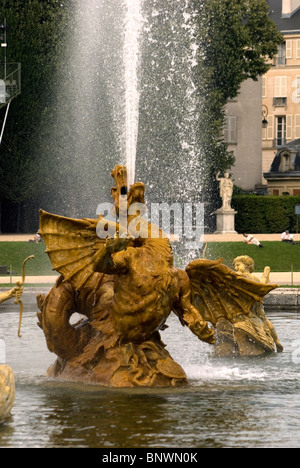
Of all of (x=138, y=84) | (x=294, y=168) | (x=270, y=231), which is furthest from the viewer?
(x=294, y=168)

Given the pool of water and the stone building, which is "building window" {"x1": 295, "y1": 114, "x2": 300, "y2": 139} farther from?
the pool of water

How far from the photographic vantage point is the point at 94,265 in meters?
10.9

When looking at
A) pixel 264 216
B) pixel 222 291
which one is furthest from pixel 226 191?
pixel 222 291

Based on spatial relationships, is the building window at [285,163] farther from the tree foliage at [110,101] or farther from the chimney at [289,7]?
the tree foliage at [110,101]

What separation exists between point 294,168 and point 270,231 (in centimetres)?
1892

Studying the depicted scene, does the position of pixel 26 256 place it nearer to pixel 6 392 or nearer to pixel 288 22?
pixel 6 392

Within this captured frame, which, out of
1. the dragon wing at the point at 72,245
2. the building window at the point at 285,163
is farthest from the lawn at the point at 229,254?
the building window at the point at 285,163

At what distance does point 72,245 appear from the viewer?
1150 cm

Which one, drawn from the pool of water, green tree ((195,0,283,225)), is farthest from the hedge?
the pool of water

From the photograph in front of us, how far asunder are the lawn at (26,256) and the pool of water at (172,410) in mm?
18222

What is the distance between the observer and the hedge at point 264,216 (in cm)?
5697

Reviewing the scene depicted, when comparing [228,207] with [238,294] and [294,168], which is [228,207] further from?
[238,294]
